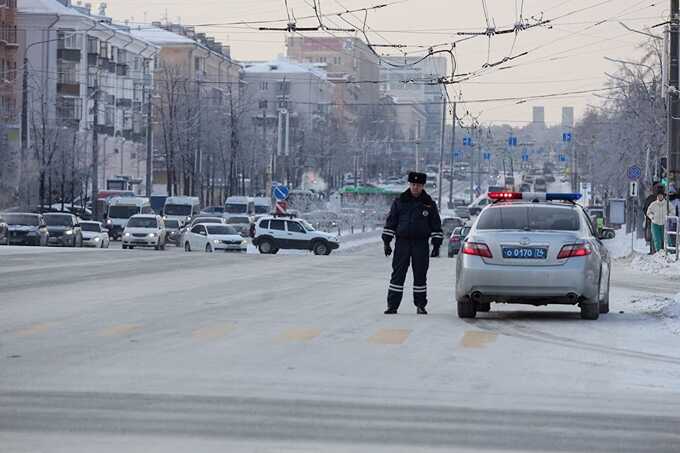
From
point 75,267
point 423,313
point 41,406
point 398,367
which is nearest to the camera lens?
point 41,406

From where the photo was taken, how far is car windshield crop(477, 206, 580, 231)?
18.0 metres

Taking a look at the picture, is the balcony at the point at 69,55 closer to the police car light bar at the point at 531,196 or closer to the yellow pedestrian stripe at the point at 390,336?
the police car light bar at the point at 531,196

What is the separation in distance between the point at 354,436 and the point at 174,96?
327ft

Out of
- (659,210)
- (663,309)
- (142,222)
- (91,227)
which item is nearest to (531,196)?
(663,309)

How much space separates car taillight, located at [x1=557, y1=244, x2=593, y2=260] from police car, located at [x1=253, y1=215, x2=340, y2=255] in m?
47.2

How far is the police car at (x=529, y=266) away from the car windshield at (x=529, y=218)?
12 millimetres

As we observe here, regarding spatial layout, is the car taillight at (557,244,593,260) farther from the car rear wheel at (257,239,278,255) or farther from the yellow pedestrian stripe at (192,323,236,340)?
the car rear wheel at (257,239,278,255)

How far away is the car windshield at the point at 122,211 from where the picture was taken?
7850 cm

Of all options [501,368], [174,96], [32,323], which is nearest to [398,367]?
[501,368]

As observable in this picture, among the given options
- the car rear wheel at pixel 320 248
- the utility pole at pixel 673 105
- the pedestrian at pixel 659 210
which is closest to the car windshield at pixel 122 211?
the car rear wheel at pixel 320 248

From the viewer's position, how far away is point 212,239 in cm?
6094

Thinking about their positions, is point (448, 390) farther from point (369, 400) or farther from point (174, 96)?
point (174, 96)

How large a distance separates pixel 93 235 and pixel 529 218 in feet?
159

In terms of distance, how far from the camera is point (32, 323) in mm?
16016
